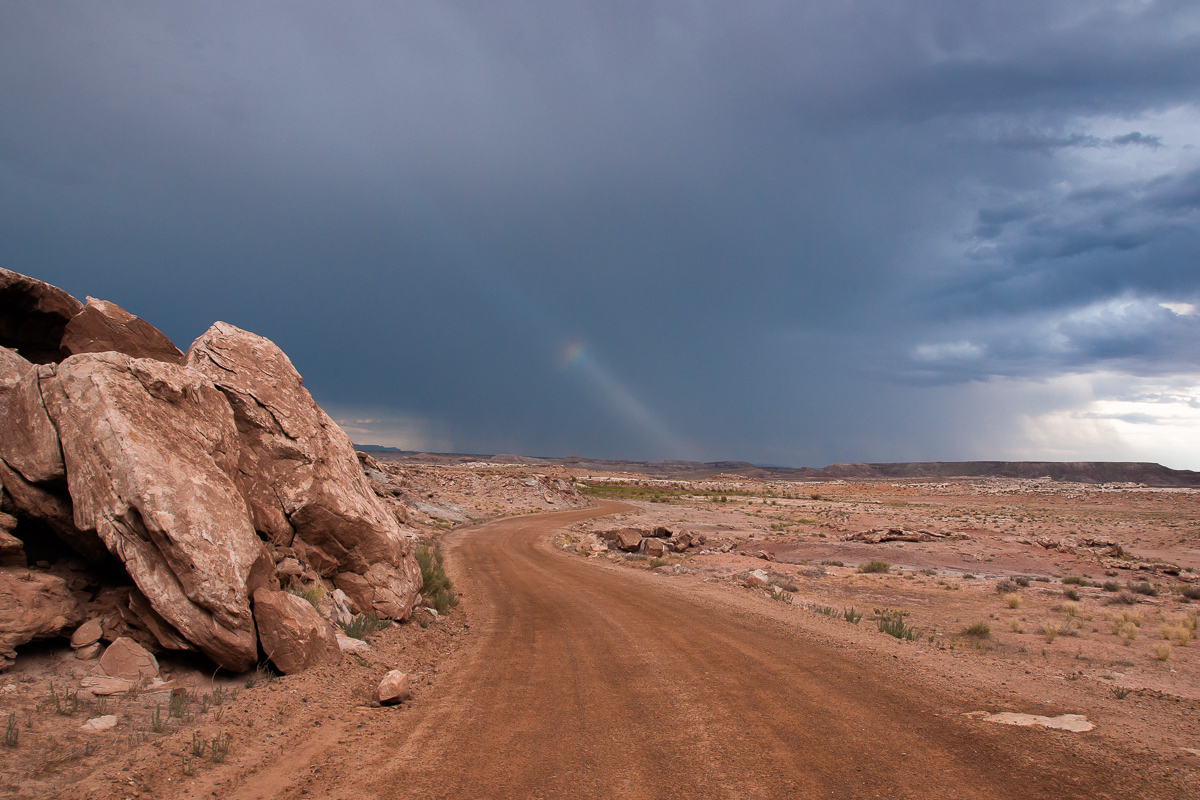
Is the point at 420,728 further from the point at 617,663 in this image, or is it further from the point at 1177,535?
the point at 1177,535

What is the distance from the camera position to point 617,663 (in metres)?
10.7

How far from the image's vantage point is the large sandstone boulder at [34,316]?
1115cm

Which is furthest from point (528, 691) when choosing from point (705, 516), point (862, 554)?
point (705, 516)

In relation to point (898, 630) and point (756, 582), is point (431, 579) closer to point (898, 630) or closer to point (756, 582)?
point (756, 582)

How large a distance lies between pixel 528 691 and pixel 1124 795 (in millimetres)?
7556

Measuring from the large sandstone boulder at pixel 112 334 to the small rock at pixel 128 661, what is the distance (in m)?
5.94

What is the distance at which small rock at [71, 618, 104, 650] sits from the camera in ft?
23.9

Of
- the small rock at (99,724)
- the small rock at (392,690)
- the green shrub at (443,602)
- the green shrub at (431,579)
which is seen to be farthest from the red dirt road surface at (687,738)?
the green shrub at (431,579)

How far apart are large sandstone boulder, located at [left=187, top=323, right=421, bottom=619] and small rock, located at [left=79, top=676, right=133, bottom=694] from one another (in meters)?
3.84

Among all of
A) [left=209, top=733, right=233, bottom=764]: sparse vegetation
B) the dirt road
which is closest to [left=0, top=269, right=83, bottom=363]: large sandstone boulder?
[left=209, top=733, right=233, bottom=764]: sparse vegetation

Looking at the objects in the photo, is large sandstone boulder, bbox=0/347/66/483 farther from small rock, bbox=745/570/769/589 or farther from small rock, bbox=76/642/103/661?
small rock, bbox=745/570/769/589

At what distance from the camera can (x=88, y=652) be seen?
728 cm

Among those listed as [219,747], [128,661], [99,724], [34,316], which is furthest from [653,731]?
[34,316]

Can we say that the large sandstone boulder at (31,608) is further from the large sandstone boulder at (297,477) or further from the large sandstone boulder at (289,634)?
the large sandstone boulder at (297,477)
